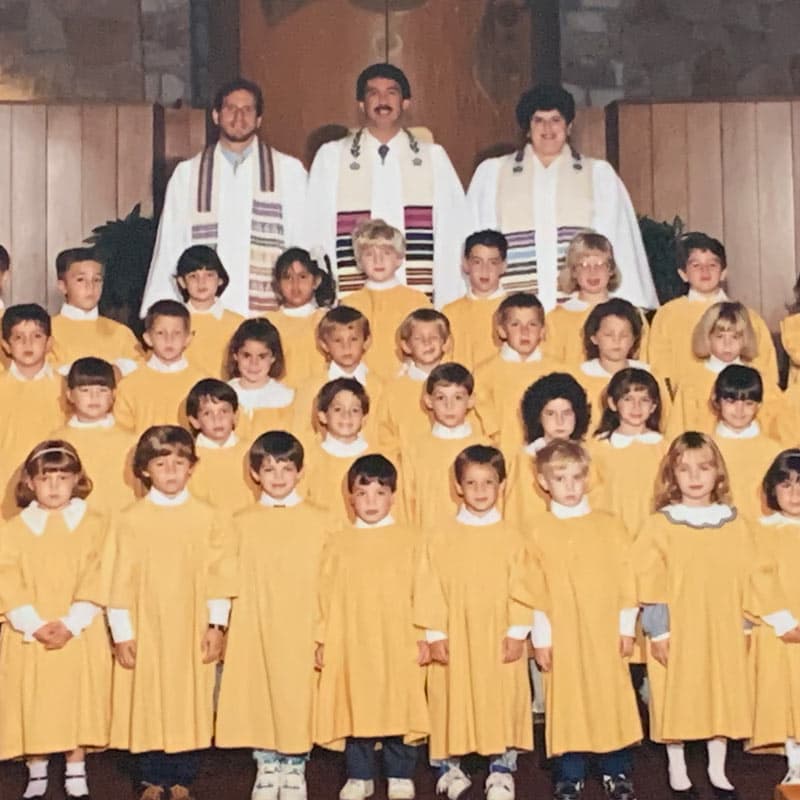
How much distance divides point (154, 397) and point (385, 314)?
996mm

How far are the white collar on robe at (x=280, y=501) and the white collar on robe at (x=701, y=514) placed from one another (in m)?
1.13

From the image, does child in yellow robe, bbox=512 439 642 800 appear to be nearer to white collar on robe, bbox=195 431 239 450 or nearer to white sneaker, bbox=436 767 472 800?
white sneaker, bbox=436 767 472 800

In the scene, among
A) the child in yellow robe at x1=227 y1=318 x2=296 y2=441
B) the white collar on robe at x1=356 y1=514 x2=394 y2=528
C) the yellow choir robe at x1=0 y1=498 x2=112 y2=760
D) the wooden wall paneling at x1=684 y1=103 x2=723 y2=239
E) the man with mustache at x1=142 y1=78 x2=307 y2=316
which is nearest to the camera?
the yellow choir robe at x1=0 y1=498 x2=112 y2=760

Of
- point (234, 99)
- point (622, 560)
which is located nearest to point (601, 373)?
point (622, 560)

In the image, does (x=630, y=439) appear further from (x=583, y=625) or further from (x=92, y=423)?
(x=92, y=423)

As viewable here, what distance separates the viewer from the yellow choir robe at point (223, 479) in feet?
18.1

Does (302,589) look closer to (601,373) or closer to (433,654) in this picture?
(433,654)

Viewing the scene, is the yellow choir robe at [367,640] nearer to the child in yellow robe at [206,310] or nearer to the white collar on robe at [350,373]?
the white collar on robe at [350,373]

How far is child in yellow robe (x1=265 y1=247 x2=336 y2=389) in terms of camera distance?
20.6 feet

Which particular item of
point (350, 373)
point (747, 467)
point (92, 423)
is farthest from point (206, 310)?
point (747, 467)

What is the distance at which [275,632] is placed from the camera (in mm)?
5062

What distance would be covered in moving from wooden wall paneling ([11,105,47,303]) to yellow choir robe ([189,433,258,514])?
292 centimetres

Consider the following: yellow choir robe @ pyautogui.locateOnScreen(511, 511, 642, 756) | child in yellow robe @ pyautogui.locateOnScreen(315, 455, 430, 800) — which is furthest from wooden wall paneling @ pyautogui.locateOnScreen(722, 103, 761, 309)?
child in yellow robe @ pyautogui.locateOnScreen(315, 455, 430, 800)

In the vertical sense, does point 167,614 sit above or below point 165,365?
below
